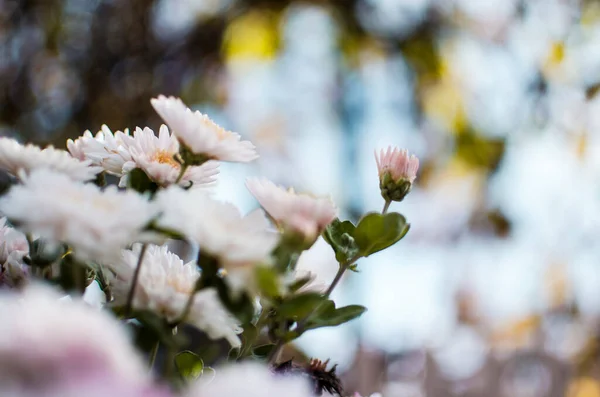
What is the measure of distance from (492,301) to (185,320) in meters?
3.62

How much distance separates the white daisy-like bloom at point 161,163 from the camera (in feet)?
0.88

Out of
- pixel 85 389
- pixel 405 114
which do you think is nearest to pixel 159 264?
pixel 85 389

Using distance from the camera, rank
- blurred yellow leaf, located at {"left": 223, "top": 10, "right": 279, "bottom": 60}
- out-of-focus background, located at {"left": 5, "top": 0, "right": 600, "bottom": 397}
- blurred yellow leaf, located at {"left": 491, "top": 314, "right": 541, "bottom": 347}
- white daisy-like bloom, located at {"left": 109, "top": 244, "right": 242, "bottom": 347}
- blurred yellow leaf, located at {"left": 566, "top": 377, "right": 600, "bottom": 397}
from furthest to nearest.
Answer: blurred yellow leaf, located at {"left": 491, "top": 314, "right": 541, "bottom": 347} → blurred yellow leaf, located at {"left": 566, "top": 377, "right": 600, "bottom": 397} → blurred yellow leaf, located at {"left": 223, "top": 10, "right": 279, "bottom": 60} → out-of-focus background, located at {"left": 5, "top": 0, "right": 600, "bottom": 397} → white daisy-like bloom, located at {"left": 109, "top": 244, "right": 242, "bottom": 347}

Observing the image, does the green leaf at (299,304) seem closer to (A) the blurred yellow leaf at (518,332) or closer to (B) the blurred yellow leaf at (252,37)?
(B) the blurred yellow leaf at (252,37)

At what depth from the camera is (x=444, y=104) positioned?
103 inches

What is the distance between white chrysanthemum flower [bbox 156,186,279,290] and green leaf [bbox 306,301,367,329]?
65mm

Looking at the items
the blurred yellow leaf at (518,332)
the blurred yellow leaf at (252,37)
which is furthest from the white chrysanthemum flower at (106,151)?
the blurred yellow leaf at (518,332)

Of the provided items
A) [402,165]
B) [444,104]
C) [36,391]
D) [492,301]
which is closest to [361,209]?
[444,104]

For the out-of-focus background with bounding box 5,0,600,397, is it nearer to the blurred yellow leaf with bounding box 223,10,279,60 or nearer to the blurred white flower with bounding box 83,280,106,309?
the blurred yellow leaf with bounding box 223,10,279,60

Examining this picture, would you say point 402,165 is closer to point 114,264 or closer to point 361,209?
point 114,264

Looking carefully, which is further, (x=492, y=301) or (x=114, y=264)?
(x=492, y=301)

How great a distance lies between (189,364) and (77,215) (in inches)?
4.1

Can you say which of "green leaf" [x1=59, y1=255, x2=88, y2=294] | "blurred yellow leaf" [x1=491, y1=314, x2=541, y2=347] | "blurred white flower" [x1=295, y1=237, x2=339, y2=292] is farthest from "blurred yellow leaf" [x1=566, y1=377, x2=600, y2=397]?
"green leaf" [x1=59, y1=255, x2=88, y2=294]

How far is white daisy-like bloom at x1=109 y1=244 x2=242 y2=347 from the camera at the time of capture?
23 cm
